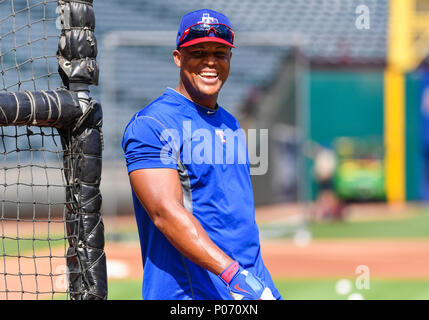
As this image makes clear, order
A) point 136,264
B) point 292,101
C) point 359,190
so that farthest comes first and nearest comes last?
point 359,190 < point 292,101 < point 136,264

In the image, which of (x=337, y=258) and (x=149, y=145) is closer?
(x=149, y=145)

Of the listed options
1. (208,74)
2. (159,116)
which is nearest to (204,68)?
(208,74)

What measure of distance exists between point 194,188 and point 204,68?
51 cm

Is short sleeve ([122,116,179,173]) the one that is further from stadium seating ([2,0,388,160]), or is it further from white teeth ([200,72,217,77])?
stadium seating ([2,0,388,160])

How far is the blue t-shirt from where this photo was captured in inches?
96.3

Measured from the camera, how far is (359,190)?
19641 mm

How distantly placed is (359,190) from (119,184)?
314 inches

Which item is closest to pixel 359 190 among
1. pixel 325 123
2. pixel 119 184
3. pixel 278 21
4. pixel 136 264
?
pixel 325 123

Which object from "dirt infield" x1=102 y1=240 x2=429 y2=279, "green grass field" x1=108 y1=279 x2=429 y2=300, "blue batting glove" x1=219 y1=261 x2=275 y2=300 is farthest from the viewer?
"dirt infield" x1=102 y1=240 x2=429 y2=279

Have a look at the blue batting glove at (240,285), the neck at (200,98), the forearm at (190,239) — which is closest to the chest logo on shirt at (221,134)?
the neck at (200,98)

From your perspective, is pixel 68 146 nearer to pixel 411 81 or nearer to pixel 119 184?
pixel 119 184

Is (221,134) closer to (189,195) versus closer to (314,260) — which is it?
(189,195)

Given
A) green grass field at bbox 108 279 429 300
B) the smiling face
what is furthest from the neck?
green grass field at bbox 108 279 429 300

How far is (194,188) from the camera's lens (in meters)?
2.49
